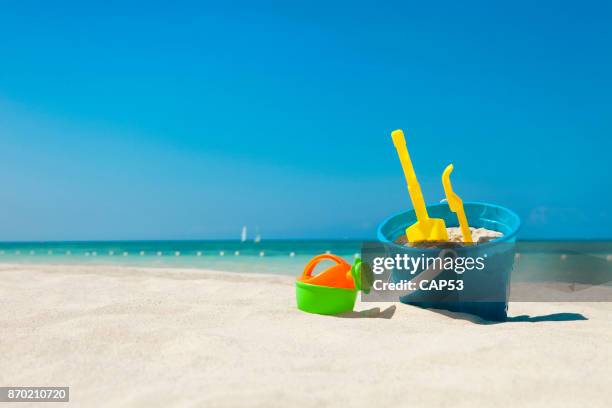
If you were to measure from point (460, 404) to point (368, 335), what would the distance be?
37.5 inches

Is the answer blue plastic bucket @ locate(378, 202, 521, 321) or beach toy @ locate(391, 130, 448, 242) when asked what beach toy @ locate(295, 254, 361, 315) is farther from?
beach toy @ locate(391, 130, 448, 242)

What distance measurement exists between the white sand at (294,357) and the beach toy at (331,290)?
105 millimetres

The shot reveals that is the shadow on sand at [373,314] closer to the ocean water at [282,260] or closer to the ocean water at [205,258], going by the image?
the ocean water at [282,260]

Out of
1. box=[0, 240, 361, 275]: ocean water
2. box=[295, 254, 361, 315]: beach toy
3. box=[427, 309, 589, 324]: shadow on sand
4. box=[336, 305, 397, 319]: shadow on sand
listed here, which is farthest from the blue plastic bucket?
box=[0, 240, 361, 275]: ocean water

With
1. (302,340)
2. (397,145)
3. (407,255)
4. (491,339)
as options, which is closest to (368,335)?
(302,340)

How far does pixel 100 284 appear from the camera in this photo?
15.8 feet

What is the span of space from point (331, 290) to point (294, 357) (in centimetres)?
114

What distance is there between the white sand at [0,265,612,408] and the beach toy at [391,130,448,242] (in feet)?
1.68

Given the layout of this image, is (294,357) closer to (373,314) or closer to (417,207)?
(373,314)

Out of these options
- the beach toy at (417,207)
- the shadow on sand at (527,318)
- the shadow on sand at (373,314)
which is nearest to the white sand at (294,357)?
the shadow on sand at (373,314)

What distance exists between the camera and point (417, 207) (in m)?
3.33

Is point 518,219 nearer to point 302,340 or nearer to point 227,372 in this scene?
point 302,340

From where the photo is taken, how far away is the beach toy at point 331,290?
322cm

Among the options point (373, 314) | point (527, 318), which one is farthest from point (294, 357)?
point (527, 318)
